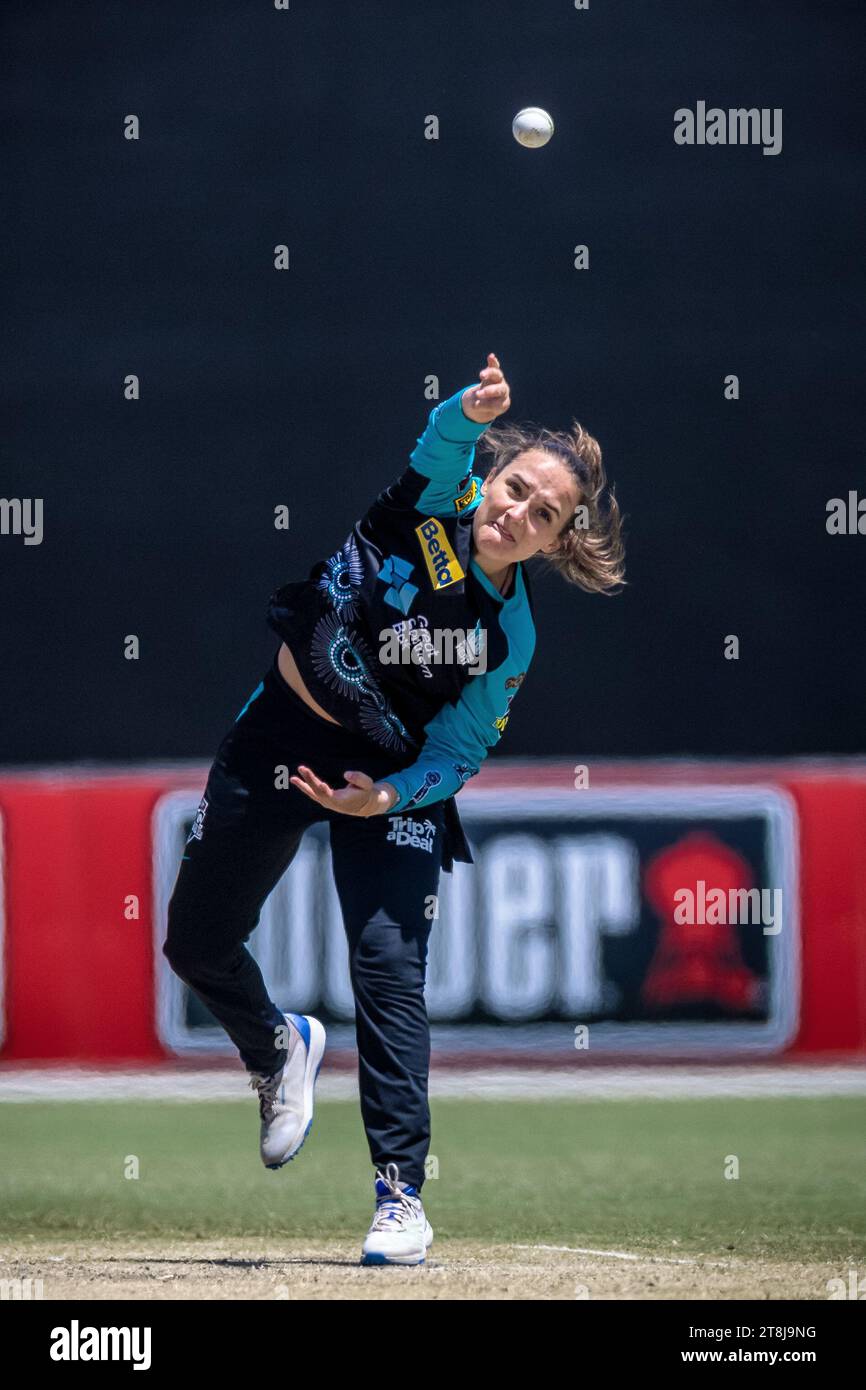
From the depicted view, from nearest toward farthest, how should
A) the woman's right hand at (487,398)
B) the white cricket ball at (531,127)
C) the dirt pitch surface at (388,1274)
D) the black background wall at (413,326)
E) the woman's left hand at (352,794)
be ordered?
1. the dirt pitch surface at (388,1274)
2. the woman's right hand at (487,398)
3. the woman's left hand at (352,794)
4. the white cricket ball at (531,127)
5. the black background wall at (413,326)

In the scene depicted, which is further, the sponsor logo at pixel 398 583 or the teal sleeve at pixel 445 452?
the sponsor logo at pixel 398 583

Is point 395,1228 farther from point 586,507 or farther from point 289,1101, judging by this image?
point 586,507

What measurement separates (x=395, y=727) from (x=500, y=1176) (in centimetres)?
190

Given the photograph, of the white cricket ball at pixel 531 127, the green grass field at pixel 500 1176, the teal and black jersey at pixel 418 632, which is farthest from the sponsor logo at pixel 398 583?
the white cricket ball at pixel 531 127

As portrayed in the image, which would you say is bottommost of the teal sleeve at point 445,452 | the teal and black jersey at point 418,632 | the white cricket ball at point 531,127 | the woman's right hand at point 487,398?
the teal and black jersey at point 418,632

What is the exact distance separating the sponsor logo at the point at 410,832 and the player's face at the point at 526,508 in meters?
0.57

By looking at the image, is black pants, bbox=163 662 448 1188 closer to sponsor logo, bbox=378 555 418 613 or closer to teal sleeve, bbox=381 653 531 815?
teal sleeve, bbox=381 653 531 815

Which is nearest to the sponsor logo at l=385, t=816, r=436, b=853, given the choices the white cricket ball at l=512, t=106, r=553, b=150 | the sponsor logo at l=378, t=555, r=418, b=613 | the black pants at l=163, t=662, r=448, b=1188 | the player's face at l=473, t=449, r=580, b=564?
the black pants at l=163, t=662, r=448, b=1188

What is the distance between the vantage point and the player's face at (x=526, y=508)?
12.0 feet

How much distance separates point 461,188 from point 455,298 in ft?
1.87

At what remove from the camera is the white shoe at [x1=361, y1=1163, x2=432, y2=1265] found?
3.52 meters

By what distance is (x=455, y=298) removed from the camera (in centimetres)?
889

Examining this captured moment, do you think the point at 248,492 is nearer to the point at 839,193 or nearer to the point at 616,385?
the point at 616,385

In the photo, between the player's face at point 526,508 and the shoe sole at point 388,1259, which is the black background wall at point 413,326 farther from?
the shoe sole at point 388,1259
